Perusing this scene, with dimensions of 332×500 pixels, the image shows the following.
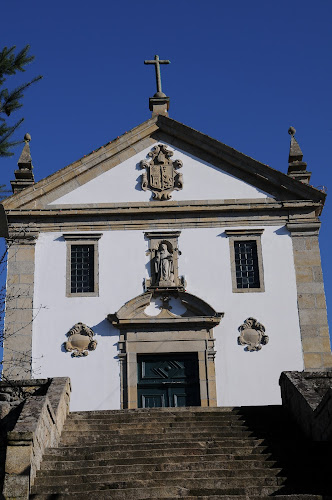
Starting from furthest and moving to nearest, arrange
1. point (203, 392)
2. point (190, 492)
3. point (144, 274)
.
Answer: point (144, 274)
point (203, 392)
point (190, 492)

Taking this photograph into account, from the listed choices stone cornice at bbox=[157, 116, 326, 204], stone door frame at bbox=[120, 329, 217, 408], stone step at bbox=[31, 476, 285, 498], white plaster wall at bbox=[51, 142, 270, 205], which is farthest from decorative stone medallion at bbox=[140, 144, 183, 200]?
stone step at bbox=[31, 476, 285, 498]

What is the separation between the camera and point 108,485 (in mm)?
11383

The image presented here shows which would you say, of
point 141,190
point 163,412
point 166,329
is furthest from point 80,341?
point 163,412

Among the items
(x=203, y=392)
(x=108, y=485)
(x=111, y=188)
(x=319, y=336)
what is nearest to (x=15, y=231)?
(x=111, y=188)

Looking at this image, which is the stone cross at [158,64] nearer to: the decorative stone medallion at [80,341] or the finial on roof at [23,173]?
the finial on roof at [23,173]

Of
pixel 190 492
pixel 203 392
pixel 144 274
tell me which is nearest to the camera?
pixel 190 492

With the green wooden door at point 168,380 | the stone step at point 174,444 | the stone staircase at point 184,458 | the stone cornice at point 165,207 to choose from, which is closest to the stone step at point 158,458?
the stone staircase at point 184,458

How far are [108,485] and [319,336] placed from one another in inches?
371

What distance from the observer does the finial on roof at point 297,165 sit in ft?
71.3

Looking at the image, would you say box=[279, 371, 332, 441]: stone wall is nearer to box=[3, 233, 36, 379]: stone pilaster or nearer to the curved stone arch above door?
the curved stone arch above door

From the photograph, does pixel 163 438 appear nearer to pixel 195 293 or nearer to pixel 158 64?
pixel 195 293

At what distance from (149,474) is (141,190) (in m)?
10.6

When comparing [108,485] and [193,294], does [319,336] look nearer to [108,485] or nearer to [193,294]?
[193,294]

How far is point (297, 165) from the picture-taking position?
2188cm
